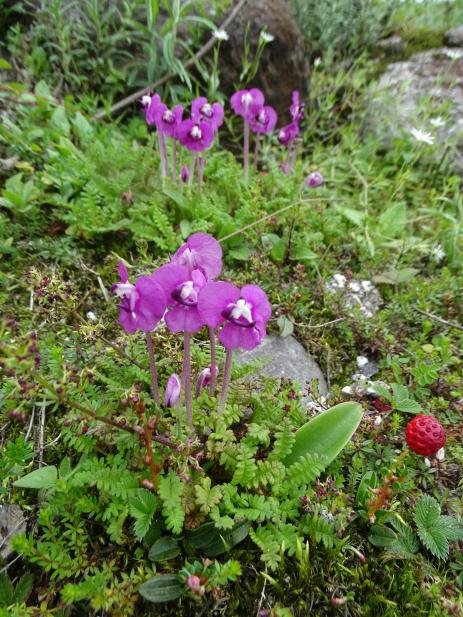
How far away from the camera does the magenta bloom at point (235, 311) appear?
127cm

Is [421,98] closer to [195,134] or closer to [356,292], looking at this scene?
[356,292]

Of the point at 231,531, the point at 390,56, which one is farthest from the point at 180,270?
the point at 390,56

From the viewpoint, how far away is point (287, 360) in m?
2.24

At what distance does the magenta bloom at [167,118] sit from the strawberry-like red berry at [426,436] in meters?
2.04

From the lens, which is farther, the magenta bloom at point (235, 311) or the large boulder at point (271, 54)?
the large boulder at point (271, 54)

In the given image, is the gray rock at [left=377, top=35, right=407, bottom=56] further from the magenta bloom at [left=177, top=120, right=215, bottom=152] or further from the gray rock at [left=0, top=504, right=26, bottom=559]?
the gray rock at [left=0, top=504, right=26, bottom=559]

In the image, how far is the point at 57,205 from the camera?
274 cm

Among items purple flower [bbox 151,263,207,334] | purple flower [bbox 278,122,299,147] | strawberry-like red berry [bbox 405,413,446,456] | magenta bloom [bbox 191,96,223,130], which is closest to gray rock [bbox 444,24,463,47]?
purple flower [bbox 278,122,299,147]

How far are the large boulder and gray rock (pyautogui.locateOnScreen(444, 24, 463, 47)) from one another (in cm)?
219

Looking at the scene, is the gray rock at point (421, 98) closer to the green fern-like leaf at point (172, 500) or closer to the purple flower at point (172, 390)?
the purple flower at point (172, 390)

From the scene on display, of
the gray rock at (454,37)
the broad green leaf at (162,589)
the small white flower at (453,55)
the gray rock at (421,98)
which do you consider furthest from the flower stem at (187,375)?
the gray rock at (454,37)

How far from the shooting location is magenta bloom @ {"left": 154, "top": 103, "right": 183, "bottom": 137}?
8.23ft

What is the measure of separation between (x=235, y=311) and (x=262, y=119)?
2.07 metres

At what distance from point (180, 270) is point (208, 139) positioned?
5.23 ft
